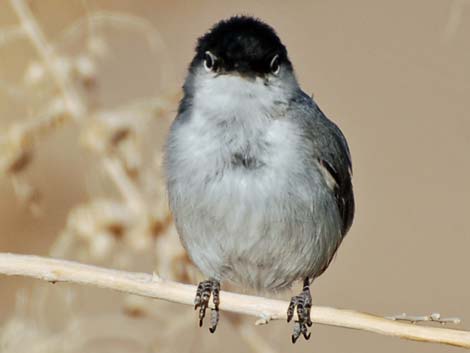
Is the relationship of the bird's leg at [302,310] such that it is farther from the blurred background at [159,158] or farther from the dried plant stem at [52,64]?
the dried plant stem at [52,64]

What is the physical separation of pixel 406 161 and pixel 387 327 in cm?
548

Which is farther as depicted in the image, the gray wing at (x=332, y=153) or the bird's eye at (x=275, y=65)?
the gray wing at (x=332, y=153)

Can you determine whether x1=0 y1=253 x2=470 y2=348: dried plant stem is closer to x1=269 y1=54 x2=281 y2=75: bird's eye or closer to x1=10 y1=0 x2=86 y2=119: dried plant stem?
x1=269 y1=54 x2=281 y2=75: bird's eye

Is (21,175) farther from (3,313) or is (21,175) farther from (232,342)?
(3,313)

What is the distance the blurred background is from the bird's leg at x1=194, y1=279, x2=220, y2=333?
389 mm

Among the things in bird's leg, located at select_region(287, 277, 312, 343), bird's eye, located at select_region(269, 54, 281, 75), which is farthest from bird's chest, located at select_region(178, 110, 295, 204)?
bird's leg, located at select_region(287, 277, 312, 343)

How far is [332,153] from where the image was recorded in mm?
4402

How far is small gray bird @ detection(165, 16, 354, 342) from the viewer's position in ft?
12.9

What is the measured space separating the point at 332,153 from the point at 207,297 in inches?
32.1

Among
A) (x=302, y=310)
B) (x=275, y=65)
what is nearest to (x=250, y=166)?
(x=275, y=65)

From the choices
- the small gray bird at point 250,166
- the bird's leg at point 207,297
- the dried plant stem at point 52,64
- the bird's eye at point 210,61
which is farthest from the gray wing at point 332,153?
the dried plant stem at point 52,64

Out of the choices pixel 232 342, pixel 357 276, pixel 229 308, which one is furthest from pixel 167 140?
pixel 357 276

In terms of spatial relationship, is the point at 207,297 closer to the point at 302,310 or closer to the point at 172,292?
the point at 302,310

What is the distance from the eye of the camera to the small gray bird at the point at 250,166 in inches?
155
